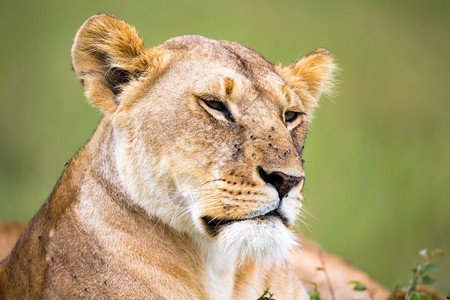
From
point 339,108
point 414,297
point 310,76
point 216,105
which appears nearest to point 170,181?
point 216,105

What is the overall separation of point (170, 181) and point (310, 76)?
122 centimetres

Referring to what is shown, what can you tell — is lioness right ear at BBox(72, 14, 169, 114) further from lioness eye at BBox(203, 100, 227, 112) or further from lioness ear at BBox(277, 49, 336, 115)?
lioness ear at BBox(277, 49, 336, 115)

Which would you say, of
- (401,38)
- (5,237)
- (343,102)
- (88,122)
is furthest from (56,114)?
(401,38)

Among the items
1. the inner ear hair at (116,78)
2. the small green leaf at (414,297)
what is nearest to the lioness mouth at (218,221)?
the inner ear hair at (116,78)

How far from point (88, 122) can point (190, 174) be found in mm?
6889

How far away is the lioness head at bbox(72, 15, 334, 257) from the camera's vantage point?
11.1ft

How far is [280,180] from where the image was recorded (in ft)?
11.0

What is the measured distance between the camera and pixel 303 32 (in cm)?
1469

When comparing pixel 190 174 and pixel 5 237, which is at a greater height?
pixel 190 174

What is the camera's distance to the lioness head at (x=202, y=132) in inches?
133

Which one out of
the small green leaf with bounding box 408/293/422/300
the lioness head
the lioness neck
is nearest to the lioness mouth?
the lioness head

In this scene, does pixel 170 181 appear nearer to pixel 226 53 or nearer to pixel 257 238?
pixel 257 238

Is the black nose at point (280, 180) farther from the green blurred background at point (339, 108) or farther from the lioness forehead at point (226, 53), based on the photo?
the green blurred background at point (339, 108)

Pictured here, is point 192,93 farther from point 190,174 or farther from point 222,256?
point 222,256
